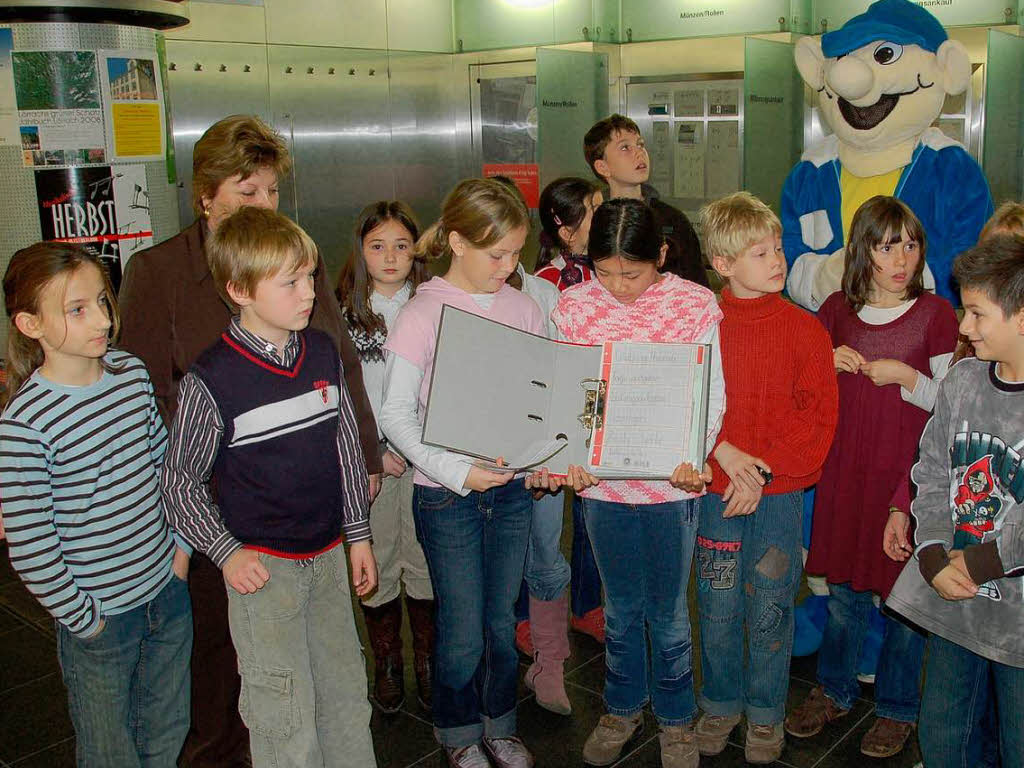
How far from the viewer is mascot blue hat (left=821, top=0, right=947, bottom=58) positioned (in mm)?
3684

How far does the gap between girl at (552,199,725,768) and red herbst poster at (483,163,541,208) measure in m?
4.37

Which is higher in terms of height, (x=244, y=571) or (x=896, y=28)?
(x=896, y=28)

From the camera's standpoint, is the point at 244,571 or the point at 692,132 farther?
the point at 692,132

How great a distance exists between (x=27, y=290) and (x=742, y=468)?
5.80ft

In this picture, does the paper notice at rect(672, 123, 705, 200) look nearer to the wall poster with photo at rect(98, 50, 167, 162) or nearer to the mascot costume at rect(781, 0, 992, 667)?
the mascot costume at rect(781, 0, 992, 667)

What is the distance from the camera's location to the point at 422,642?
132 inches

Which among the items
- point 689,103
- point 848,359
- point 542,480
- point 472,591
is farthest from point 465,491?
point 689,103

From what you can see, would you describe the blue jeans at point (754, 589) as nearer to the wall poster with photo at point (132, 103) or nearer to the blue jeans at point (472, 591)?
the blue jeans at point (472, 591)

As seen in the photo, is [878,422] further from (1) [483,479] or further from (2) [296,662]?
(2) [296,662]

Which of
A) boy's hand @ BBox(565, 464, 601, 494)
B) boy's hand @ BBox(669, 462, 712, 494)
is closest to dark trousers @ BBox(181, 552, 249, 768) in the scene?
boy's hand @ BBox(565, 464, 601, 494)

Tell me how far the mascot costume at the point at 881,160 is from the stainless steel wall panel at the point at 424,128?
147 inches

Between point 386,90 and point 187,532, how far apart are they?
16.9 feet

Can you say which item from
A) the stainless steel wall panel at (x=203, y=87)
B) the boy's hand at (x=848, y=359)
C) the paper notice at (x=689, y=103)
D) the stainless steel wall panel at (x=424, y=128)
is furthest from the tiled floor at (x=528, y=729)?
the stainless steel wall panel at (x=424, y=128)

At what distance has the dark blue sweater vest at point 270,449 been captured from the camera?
2.26 m
